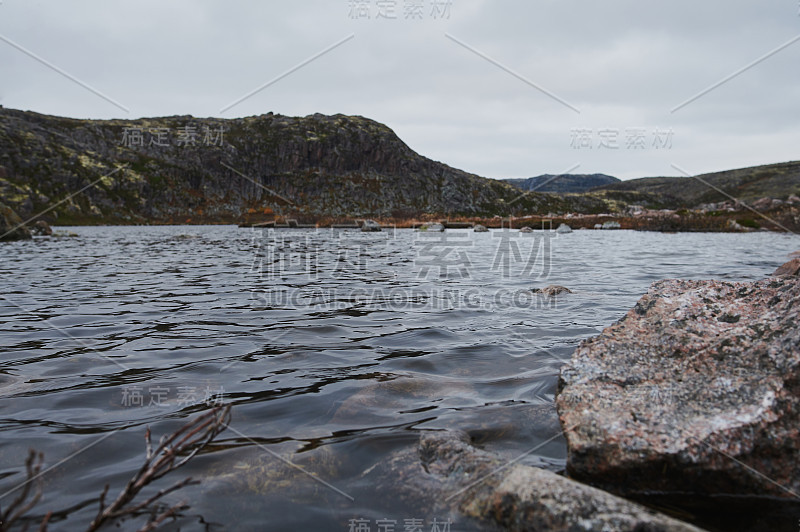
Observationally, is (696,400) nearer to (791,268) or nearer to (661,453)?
(661,453)

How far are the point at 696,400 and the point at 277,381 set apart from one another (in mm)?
4952

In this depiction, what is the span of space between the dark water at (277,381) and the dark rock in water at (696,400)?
0.55 meters

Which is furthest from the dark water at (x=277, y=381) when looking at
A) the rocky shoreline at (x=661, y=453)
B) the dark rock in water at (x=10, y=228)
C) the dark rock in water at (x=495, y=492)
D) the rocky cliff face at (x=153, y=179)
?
the rocky cliff face at (x=153, y=179)

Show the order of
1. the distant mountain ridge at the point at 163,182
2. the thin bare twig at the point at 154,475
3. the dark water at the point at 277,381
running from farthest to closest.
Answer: the distant mountain ridge at the point at 163,182 < the dark water at the point at 277,381 < the thin bare twig at the point at 154,475

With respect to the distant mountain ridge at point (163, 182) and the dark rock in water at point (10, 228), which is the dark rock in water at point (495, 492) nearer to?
the dark rock in water at point (10, 228)

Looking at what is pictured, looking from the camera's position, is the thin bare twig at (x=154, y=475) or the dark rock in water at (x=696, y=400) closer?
the thin bare twig at (x=154, y=475)

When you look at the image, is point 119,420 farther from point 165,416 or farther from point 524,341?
point 524,341

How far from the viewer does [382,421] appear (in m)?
5.13

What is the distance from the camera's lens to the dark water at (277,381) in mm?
3859

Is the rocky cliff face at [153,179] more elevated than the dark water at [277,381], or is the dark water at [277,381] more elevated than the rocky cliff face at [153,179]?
the rocky cliff face at [153,179]

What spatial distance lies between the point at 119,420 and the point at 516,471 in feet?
14.3

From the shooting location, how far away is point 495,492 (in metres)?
3.39

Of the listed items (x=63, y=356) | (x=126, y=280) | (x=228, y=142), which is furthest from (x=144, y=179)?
(x=63, y=356)

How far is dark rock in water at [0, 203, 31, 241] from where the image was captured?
1488 inches
